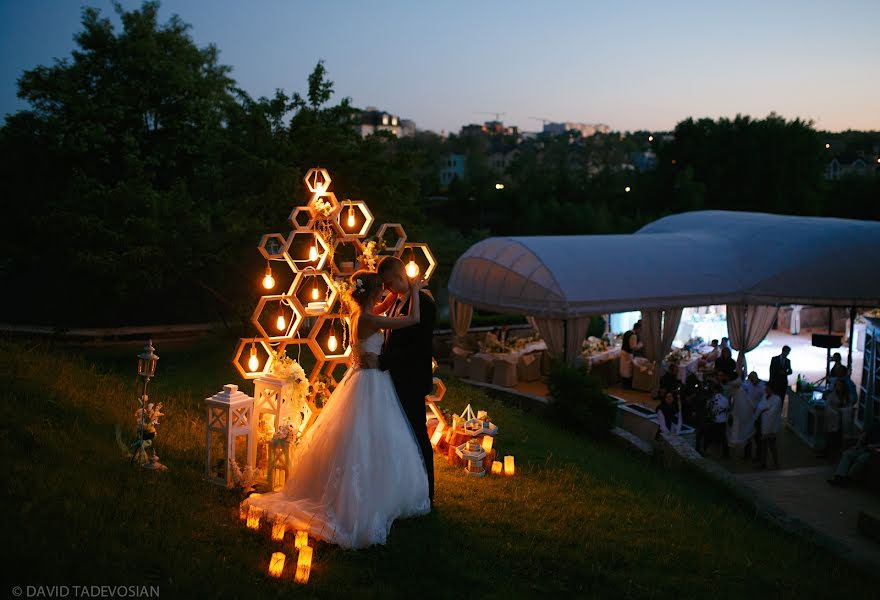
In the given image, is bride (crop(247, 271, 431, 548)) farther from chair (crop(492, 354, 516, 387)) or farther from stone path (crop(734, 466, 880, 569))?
chair (crop(492, 354, 516, 387))

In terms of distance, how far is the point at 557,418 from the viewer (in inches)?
548

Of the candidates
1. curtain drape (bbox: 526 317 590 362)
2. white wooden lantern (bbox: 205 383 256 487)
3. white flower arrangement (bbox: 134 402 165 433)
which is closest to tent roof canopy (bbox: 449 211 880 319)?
curtain drape (bbox: 526 317 590 362)

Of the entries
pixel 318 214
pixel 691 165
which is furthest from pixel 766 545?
pixel 691 165

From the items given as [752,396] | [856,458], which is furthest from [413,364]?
[752,396]

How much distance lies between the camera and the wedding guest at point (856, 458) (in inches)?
465

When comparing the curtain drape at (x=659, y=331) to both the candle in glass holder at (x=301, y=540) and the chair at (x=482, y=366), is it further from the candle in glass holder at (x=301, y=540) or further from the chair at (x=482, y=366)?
the candle in glass holder at (x=301, y=540)

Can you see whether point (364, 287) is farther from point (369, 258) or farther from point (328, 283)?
point (328, 283)

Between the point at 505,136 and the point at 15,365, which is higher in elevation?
the point at 505,136

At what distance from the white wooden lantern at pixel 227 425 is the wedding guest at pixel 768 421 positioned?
8859 millimetres

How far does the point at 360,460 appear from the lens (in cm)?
645

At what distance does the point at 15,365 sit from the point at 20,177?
39.8 feet

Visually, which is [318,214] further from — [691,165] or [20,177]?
[691,165]

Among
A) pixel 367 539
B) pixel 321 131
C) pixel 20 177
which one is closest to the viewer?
pixel 367 539

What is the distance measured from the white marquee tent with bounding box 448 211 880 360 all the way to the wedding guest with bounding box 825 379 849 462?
4512mm
